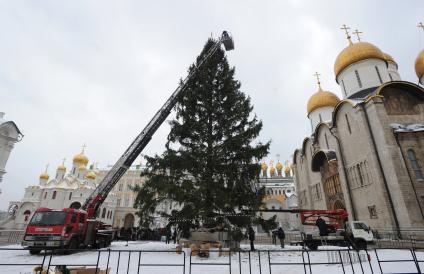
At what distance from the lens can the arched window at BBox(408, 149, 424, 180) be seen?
56.2 feet

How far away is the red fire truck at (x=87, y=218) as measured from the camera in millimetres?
11867

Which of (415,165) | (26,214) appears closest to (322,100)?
(415,165)

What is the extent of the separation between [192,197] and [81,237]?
23.4ft

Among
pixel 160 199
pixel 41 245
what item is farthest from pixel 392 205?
pixel 41 245

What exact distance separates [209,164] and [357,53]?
23.9 m

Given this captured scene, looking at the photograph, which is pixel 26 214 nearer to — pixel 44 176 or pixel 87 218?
pixel 44 176

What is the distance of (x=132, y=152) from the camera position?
16.6 metres

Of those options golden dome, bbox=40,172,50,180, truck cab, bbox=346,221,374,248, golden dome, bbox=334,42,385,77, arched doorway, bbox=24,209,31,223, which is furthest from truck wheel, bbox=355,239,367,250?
golden dome, bbox=40,172,50,180

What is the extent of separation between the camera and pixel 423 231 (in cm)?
1498

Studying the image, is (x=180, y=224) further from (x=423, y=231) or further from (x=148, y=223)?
(x=423, y=231)

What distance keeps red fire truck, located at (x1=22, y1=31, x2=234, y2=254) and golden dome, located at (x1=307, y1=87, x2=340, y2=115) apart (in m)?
18.5

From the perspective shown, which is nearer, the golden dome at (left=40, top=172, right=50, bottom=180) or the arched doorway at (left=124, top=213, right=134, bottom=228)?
the arched doorway at (left=124, top=213, right=134, bottom=228)

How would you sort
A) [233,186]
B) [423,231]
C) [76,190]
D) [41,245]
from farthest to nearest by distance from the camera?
[76,190]
[423,231]
[233,186]
[41,245]

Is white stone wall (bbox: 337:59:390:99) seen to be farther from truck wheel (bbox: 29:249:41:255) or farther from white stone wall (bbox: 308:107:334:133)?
truck wheel (bbox: 29:249:41:255)
